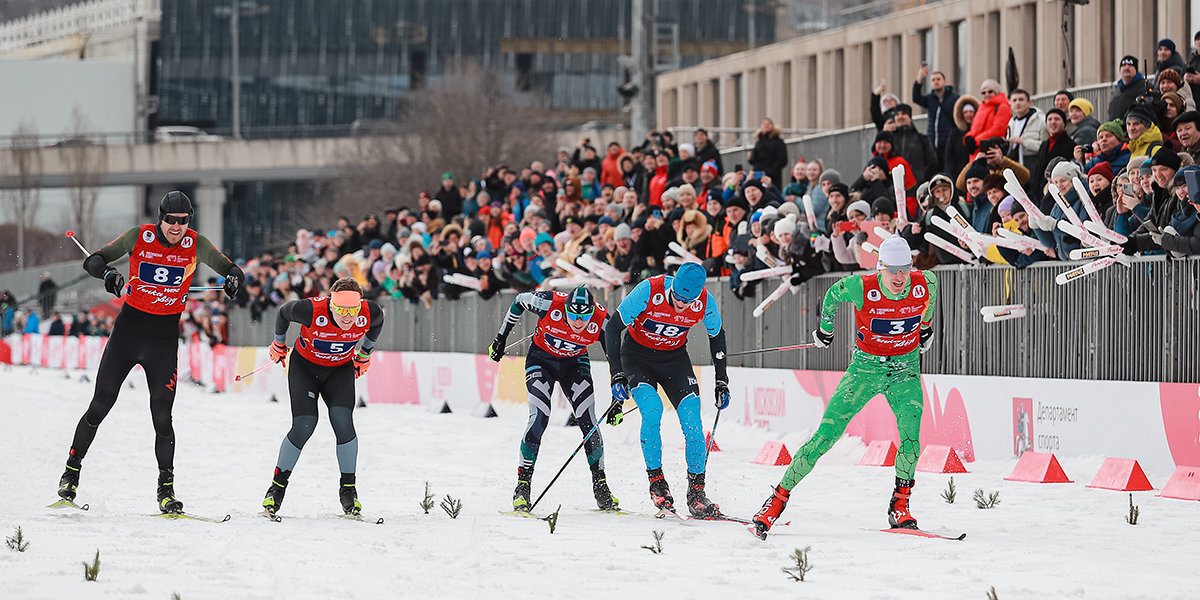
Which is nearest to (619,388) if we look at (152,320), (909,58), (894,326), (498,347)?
(498,347)

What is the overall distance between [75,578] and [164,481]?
289 cm

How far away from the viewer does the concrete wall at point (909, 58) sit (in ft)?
69.1

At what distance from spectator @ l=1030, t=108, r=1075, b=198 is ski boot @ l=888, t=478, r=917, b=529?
520 cm

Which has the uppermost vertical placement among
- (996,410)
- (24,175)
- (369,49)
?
(369,49)

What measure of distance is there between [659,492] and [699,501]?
352mm

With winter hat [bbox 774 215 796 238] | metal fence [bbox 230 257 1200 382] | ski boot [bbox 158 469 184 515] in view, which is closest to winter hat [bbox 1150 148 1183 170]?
metal fence [bbox 230 257 1200 382]

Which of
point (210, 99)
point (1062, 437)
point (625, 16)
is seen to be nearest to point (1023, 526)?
point (1062, 437)

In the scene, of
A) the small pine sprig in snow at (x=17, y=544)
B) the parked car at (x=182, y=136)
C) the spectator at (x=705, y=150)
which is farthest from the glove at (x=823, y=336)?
the parked car at (x=182, y=136)

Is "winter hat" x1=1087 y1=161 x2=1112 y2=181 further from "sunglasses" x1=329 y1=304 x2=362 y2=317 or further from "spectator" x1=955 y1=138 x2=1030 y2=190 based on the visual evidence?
"sunglasses" x1=329 y1=304 x2=362 y2=317

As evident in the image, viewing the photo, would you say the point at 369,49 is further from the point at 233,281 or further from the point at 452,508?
the point at 452,508

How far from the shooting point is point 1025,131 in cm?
A: 1487

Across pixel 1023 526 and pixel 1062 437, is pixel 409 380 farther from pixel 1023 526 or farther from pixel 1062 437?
pixel 1023 526

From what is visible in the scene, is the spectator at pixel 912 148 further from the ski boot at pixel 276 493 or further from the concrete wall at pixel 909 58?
the ski boot at pixel 276 493

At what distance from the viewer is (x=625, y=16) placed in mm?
71188
